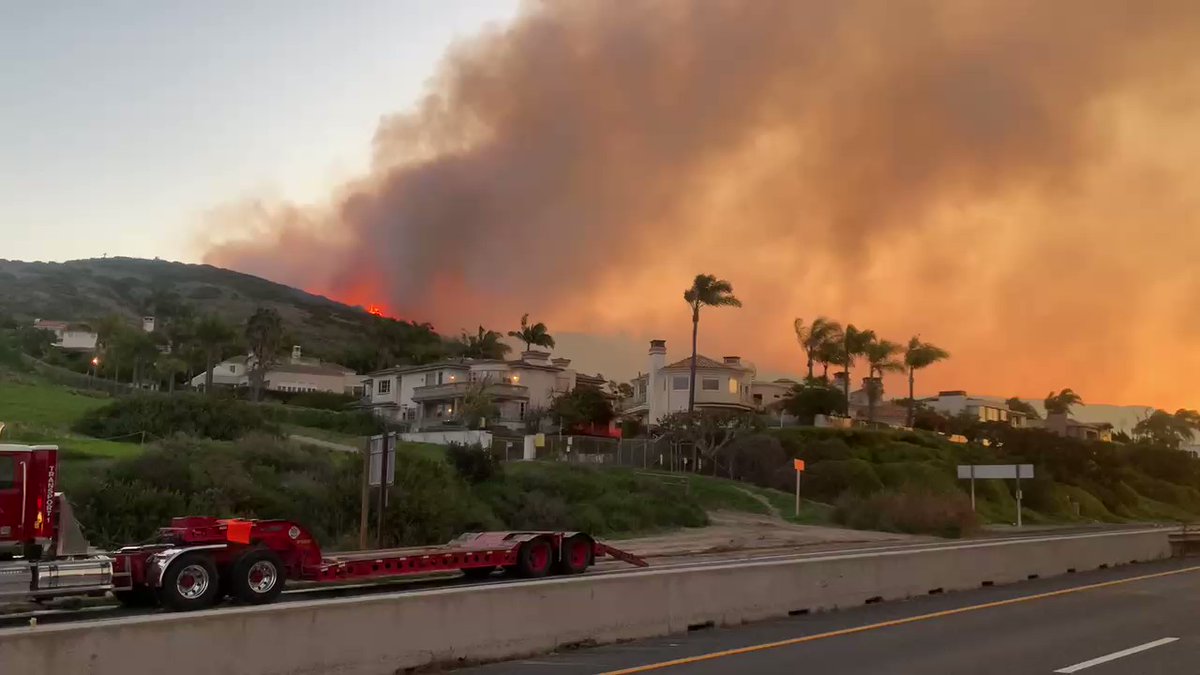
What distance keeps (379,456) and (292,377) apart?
10301 centimetres

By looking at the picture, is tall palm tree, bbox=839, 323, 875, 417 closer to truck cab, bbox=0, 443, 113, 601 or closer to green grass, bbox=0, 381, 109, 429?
green grass, bbox=0, 381, 109, 429

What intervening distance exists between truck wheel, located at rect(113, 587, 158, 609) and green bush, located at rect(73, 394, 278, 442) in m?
36.4

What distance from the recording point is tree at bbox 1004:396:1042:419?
17688 cm

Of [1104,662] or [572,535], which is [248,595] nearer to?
[572,535]

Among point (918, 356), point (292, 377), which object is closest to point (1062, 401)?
point (918, 356)

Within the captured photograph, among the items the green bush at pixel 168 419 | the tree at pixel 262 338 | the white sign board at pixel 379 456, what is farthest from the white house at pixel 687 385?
the white sign board at pixel 379 456

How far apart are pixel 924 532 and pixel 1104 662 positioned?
37.1 metres

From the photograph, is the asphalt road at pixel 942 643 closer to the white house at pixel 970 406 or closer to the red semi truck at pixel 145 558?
the red semi truck at pixel 145 558

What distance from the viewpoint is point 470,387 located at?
286 ft

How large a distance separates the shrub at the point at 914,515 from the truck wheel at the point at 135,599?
37964mm

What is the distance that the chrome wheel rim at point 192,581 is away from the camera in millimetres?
15664

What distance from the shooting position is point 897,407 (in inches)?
5566

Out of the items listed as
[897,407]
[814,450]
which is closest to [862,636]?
[814,450]

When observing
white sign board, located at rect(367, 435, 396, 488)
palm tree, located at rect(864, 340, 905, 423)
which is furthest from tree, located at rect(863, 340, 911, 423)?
white sign board, located at rect(367, 435, 396, 488)
